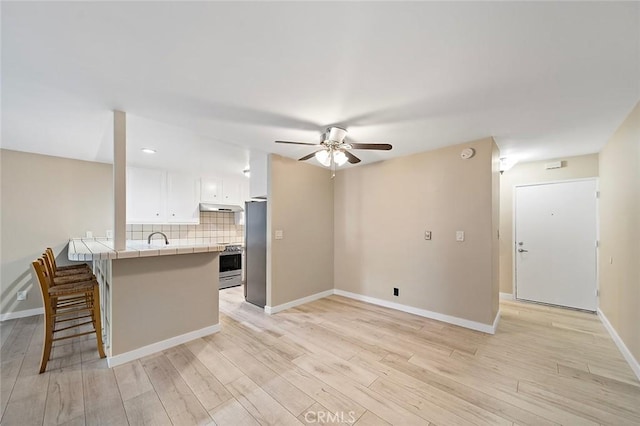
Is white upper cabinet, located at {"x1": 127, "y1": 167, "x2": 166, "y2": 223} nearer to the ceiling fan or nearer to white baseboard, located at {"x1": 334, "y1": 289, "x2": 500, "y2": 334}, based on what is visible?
the ceiling fan

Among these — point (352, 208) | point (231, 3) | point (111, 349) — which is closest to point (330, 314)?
point (352, 208)

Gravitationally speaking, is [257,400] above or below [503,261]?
below

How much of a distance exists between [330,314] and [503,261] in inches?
127

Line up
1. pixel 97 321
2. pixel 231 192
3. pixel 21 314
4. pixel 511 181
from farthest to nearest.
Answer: pixel 231 192 < pixel 511 181 < pixel 21 314 < pixel 97 321

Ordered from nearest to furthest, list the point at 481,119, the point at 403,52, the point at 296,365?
1. the point at 403,52
2. the point at 296,365
3. the point at 481,119

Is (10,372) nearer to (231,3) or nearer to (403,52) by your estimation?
(231,3)

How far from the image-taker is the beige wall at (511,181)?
12.5 ft

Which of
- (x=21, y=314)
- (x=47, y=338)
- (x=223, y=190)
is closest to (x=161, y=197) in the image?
(x=223, y=190)

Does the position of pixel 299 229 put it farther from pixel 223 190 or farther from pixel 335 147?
pixel 223 190

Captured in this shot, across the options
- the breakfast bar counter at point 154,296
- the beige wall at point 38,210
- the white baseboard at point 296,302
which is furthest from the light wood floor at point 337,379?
the beige wall at point 38,210

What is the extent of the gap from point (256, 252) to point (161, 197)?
2189mm

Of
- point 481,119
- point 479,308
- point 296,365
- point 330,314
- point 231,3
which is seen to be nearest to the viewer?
point 231,3

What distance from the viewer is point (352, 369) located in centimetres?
223

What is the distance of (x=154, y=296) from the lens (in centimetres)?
251
